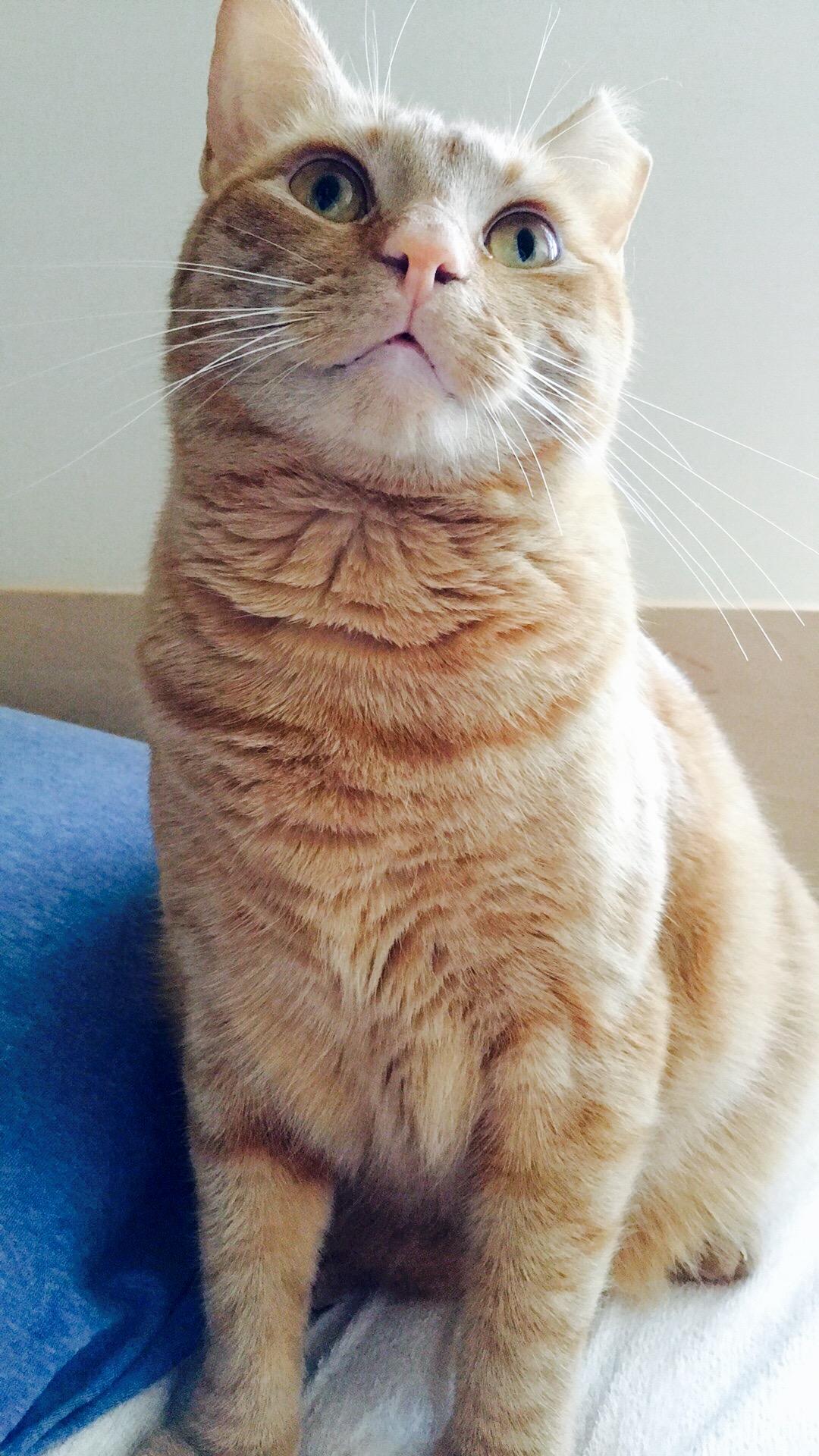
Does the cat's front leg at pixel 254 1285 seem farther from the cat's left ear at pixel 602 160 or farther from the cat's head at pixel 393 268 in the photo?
the cat's left ear at pixel 602 160

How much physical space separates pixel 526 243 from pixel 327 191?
6.8 inches

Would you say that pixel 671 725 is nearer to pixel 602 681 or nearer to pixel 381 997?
pixel 602 681

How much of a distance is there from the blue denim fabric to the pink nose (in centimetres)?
71

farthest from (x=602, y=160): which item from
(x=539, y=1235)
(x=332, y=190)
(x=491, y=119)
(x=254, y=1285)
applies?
(x=254, y=1285)

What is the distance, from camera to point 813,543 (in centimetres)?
150

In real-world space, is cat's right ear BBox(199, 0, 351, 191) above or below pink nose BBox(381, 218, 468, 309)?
above

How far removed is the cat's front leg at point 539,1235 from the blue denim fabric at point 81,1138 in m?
0.29

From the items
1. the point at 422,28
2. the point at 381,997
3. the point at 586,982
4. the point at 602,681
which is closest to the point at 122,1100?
the point at 381,997

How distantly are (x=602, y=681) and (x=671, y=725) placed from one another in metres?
0.26

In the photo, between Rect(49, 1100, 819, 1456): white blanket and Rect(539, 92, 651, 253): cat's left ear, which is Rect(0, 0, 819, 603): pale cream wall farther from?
Rect(49, 1100, 819, 1456): white blanket

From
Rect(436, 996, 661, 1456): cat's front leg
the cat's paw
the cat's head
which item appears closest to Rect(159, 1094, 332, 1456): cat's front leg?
Rect(436, 996, 661, 1456): cat's front leg

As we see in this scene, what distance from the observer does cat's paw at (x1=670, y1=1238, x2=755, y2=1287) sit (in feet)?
3.25

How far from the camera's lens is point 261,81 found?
0.90 metres

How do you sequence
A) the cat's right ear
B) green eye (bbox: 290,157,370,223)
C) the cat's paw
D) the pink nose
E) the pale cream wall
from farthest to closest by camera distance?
the pale cream wall < the cat's paw < the cat's right ear < green eye (bbox: 290,157,370,223) < the pink nose
